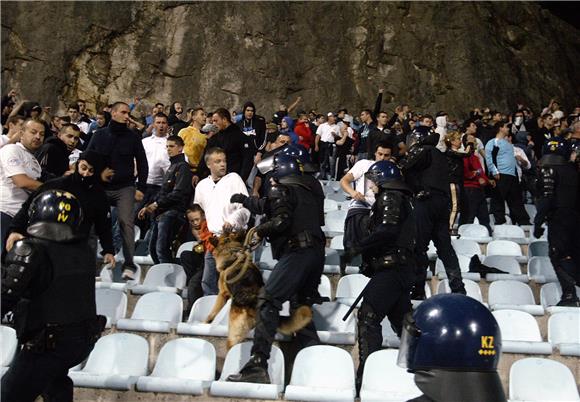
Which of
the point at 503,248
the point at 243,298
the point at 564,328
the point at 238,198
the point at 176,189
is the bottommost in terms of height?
the point at 564,328

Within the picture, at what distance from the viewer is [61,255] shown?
4320mm

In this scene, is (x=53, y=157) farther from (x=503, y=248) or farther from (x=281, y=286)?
(x=503, y=248)

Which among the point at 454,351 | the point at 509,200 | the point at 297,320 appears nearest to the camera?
the point at 454,351

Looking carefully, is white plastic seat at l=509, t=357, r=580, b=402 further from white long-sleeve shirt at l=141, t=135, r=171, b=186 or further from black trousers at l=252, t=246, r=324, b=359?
white long-sleeve shirt at l=141, t=135, r=171, b=186

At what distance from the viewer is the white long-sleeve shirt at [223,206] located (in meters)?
7.03

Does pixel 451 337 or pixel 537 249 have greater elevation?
pixel 537 249

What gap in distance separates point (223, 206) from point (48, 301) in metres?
2.95

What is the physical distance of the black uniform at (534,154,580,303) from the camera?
7447 millimetres

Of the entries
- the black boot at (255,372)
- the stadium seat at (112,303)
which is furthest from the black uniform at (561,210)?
the stadium seat at (112,303)

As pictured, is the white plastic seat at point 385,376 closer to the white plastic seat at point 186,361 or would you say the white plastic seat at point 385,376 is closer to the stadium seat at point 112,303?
the white plastic seat at point 186,361

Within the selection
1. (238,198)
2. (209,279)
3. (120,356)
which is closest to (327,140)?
(209,279)

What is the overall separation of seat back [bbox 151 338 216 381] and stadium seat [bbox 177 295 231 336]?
0.27m

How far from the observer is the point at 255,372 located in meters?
5.38

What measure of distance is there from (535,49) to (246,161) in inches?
765
